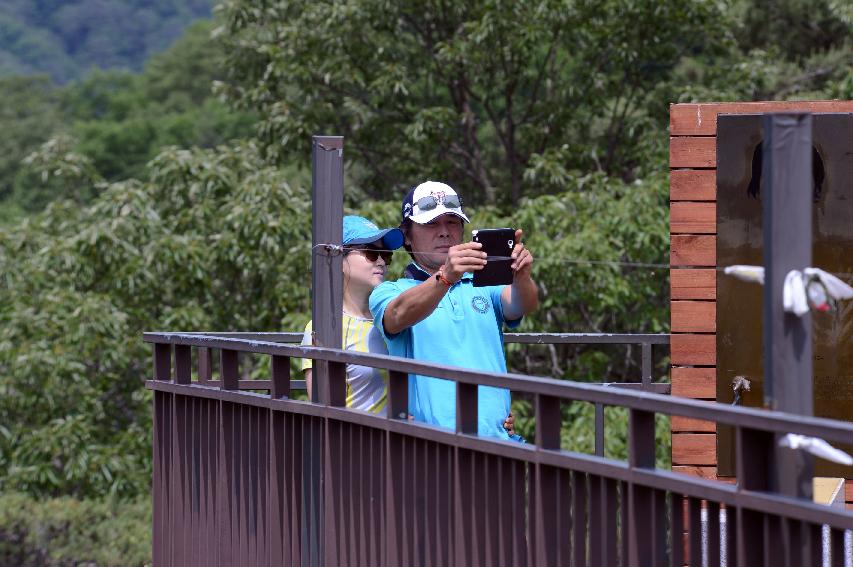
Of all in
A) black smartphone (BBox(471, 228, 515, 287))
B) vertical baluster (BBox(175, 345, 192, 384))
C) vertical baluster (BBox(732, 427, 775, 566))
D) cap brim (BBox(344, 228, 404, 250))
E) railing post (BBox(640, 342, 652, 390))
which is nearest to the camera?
vertical baluster (BBox(732, 427, 775, 566))

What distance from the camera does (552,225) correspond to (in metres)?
13.3

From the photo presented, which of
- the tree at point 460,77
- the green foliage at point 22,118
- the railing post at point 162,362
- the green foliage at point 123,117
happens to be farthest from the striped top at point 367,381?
the green foliage at point 22,118

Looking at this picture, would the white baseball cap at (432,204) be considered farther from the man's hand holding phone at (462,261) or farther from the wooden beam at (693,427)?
the wooden beam at (693,427)

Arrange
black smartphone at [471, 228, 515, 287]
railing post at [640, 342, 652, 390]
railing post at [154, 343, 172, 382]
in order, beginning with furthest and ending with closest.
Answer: railing post at [640, 342, 652, 390], railing post at [154, 343, 172, 382], black smartphone at [471, 228, 515, 287]

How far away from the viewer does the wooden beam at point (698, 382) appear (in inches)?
227

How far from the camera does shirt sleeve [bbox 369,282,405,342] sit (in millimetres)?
4449

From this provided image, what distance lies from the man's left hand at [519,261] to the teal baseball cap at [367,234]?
486 mm

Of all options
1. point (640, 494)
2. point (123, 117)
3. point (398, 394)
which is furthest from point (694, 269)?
point (123, 117)

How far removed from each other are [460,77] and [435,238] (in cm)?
1285

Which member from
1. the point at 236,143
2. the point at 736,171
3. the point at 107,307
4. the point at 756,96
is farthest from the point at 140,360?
the point at 736,171

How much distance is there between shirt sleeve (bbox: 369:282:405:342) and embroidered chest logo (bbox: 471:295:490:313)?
0.22m

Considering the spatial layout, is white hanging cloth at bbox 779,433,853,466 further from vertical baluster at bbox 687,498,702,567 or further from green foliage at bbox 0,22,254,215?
green foliage at bbox 0,22,254,215

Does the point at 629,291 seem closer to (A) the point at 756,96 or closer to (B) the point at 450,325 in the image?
(A) the point at 756,96

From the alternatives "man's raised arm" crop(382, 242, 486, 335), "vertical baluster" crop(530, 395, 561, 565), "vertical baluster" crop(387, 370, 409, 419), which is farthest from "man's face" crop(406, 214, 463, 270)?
"vertical baluster" crop(530, 395, 561, 565)
